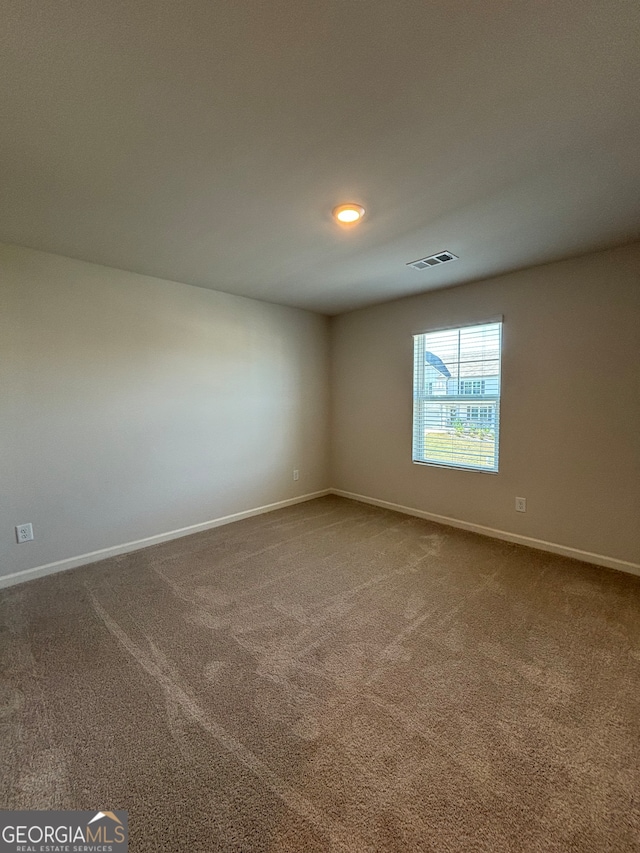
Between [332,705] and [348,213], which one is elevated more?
[348,213]

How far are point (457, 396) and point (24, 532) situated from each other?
3.89 m

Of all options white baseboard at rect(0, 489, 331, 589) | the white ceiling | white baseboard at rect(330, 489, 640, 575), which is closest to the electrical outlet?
white baseboard at rect(0, 489, 331, 589)

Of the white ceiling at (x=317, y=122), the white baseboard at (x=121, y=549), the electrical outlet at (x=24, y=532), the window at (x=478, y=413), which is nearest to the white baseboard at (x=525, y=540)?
the window at (x=478, y=413)

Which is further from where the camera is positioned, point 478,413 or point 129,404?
point 478,413

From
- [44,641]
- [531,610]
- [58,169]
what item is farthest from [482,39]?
[44,641]

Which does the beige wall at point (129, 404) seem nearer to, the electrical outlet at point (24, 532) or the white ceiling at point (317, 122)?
the electrical outlet at point (24, 532)

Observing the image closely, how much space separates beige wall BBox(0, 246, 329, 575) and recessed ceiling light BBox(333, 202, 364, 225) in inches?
74.6

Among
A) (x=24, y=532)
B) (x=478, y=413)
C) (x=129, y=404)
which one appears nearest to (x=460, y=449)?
(x=478, y=413)

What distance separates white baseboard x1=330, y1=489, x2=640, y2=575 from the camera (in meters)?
2.74

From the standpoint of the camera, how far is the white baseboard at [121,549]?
264 cm

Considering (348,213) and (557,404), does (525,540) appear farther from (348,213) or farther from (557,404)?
(348,213)

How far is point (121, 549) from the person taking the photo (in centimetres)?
310

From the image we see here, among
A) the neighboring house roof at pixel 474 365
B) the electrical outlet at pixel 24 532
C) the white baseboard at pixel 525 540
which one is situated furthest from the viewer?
the neighboring house roof at pixel 474 365

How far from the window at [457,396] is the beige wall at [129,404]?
1533mm
